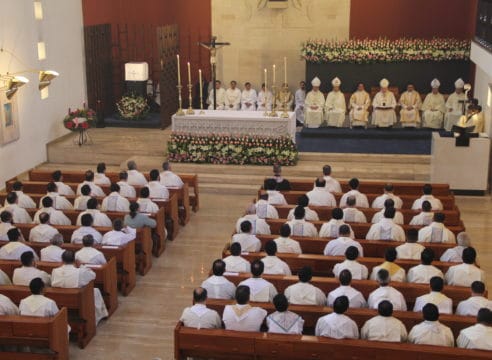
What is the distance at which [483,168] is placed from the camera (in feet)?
51.0

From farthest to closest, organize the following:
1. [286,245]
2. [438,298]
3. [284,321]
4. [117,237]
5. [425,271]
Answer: [117,237]
[286,245]
[425,271]
[438,298]
[284,321]

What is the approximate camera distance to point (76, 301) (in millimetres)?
9305

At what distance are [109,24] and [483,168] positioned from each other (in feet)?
37.2

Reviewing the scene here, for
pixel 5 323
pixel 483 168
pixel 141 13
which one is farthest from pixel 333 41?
pixel 5 323

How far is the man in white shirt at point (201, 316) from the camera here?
27.0ft

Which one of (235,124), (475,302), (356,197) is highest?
(235,124)

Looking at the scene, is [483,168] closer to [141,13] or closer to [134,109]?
[134,109]

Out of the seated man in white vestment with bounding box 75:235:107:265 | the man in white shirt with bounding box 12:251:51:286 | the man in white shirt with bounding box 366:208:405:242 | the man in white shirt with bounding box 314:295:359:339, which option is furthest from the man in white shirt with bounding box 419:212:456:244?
the man in white shirt with bounding box 12:251:51:286

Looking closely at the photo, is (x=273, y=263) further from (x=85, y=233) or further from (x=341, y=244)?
(x=85, y=233)

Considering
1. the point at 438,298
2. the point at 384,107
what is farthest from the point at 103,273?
the point at 384,107

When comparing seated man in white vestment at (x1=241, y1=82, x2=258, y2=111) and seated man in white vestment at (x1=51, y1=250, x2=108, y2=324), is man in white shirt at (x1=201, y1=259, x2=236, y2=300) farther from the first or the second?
seated man in white vestment at (x1=241, y1=82, x2=258, y2=111)

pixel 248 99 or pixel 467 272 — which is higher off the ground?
pixel 248 99

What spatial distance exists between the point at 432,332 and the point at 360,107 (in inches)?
484

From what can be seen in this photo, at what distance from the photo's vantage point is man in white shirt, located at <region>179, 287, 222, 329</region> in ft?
27.0
